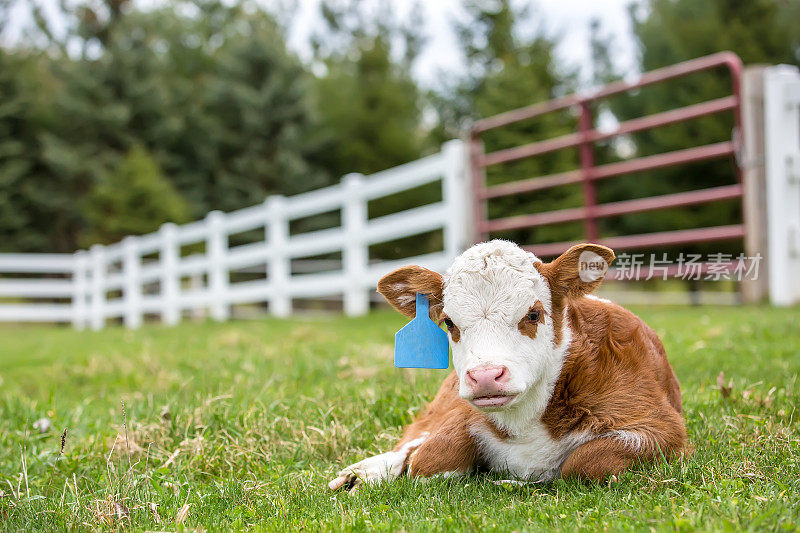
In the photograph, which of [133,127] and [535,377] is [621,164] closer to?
[535,377]

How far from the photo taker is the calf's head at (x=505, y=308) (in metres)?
2.29

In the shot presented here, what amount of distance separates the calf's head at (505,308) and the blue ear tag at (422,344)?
0.06m

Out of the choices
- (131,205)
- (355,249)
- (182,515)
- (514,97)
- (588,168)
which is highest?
(514,97)

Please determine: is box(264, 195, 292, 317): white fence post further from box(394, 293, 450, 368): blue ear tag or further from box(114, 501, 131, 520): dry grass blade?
box(114, 501, 131, 520): dry grass blade

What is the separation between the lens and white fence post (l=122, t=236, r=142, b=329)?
14.7 metres

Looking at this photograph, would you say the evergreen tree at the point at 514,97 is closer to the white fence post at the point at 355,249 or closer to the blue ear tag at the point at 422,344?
the white fence post at the point at 355,249

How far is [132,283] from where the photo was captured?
48.7 ft

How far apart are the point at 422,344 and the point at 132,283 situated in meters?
13.1

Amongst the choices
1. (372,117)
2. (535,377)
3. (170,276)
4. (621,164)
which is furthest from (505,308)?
(372,117)

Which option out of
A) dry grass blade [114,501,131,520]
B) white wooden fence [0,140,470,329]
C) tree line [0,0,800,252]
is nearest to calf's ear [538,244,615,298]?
dry grass blade [114,501,131,520]

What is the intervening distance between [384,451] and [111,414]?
1.53 m

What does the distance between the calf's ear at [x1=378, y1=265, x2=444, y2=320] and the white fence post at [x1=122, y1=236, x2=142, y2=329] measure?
41.8 feet

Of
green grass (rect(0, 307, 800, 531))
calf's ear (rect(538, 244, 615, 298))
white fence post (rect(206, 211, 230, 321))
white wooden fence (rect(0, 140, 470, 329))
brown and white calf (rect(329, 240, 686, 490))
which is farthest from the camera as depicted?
white fence post (rect(206, 211, 230, 321))

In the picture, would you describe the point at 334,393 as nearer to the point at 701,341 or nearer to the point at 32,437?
the point at 32,437
